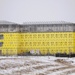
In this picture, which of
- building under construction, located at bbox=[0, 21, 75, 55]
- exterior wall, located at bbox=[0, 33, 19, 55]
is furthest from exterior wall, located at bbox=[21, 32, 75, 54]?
exterior wall, located at bbox=[0, 33, 19, 55]

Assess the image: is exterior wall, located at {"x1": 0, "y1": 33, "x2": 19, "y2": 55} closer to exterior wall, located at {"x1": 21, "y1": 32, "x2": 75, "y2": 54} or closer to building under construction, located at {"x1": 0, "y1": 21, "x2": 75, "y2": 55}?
building under construction, located at {"x1": 0, "y1": 21, "x2": 75, "y2": 55}

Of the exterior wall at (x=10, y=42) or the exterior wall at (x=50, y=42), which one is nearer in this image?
the exterior wall at (x=10, y=42)

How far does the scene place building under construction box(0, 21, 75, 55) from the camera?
340 feet

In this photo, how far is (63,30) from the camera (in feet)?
341

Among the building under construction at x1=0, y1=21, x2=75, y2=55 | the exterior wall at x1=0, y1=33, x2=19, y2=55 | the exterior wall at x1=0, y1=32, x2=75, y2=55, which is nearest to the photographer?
the exterior wall at x1=0, y1=33, x2=19, y2=55

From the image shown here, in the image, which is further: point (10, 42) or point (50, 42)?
point (50, 42)

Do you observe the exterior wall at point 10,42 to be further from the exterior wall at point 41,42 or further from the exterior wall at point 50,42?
the exterior wall at point 50,42

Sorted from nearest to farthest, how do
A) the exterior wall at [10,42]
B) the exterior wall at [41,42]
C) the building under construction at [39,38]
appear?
the exterior wall at [10,42] → the exterior wall at [41,42] → the building under construction at [39,38]

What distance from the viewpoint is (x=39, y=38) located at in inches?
4146

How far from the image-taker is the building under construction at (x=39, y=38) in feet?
340

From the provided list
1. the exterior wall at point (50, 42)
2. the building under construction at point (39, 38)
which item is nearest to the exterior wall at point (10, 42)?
the building under construction at point (39, 38)

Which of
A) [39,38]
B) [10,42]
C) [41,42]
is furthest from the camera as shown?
[41,42]

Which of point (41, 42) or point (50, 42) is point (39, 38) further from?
point (50, 42)

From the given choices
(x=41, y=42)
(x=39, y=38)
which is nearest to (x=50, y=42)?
(x=41, y=42)
